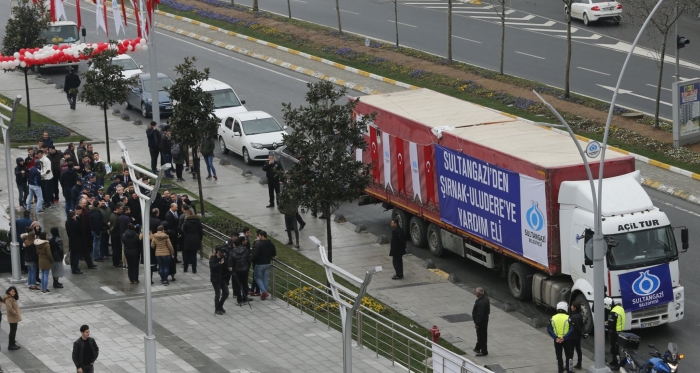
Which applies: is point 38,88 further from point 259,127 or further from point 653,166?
point 653,166

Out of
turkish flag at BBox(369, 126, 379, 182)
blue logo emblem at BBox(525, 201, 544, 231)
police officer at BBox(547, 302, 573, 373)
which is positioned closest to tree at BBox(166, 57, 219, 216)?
turkish flag at BBox(369, 126, 379, 182)

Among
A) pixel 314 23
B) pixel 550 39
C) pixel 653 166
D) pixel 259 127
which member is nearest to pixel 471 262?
pixel 653 166

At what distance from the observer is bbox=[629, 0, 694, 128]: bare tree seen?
37.9 meters

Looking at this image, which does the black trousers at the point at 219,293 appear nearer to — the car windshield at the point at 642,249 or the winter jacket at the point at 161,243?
the winter jacket at the point at 161,243

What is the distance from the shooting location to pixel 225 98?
4153 cm

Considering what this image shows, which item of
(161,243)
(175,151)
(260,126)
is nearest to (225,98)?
(260,126)

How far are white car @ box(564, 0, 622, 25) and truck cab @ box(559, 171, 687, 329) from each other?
29157 mm

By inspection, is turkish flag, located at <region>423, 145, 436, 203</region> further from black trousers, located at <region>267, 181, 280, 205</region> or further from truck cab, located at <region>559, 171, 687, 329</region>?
black trousers, located at <region>267, 181, 280, 205</region>

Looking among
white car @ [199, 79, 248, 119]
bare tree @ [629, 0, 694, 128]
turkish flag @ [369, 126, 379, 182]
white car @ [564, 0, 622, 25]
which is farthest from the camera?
white car @ [564, 0, 622, 25]

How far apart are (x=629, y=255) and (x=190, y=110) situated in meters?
12.1

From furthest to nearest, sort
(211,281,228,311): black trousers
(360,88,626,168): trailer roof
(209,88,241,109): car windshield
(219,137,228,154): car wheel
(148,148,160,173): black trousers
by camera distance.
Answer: (209,88,241,109): car windshield
(219,137,228,154): car wheel
(148,148,160,173): black trousers
(360,88,626,168): trailer roof
(211,281,228,311): black trousers

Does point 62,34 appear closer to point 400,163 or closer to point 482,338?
point 400,163

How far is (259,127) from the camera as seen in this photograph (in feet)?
126

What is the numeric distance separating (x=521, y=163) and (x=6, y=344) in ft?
35.8
